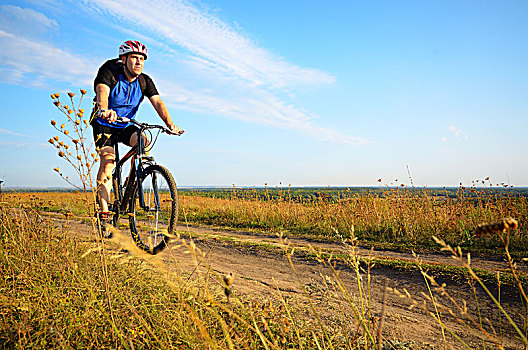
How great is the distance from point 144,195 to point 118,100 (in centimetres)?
143

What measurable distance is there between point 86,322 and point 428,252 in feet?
17.6

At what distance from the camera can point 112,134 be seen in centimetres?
497

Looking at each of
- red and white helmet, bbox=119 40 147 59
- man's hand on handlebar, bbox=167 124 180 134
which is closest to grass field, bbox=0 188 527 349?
man's hand on handlebar, bbox=167 124 180 134

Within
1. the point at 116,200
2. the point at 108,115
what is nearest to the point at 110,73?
the point at 108,115

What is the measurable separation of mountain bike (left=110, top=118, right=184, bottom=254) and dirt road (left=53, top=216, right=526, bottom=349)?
0.34m

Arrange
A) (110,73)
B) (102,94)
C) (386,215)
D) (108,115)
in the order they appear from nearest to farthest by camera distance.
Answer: (108,115)
(102,94)
(110,73)
(386,215)

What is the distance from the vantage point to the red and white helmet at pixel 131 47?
4641 mm

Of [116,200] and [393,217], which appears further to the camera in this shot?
[393,217]

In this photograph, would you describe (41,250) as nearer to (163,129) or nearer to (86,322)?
(86,322)

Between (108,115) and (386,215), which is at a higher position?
(108,115)

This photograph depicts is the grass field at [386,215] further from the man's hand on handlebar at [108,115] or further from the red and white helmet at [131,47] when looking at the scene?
the red and white helmet at [131,47]

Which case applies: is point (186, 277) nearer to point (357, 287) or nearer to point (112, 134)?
point (357, 287)

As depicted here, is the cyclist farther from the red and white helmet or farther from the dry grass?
the dry grass

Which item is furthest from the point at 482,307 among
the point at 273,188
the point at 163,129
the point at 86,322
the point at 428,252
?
the point at 273,188
